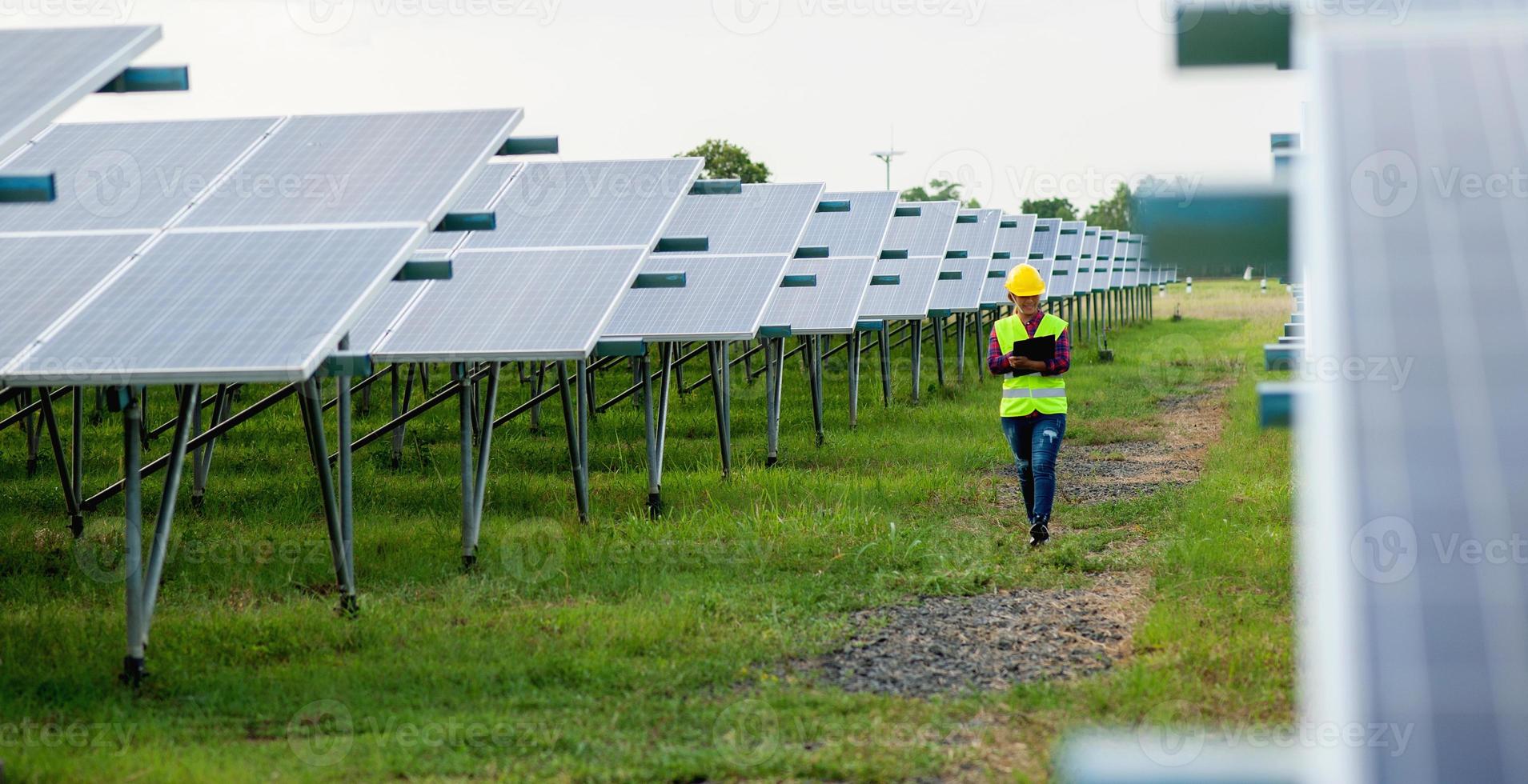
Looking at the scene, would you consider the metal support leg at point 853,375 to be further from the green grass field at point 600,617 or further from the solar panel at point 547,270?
the solar panel at point 547,270

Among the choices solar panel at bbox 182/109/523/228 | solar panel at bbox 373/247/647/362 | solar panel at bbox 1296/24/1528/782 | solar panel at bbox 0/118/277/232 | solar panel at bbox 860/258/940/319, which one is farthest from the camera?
solar panel at bbox 860/258/940/319

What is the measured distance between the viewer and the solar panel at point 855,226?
16.7 m

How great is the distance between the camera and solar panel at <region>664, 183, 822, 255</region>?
42.0ft

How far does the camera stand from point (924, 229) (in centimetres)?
2072

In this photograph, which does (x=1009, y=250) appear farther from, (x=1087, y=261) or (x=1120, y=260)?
(x=1120, y=260)

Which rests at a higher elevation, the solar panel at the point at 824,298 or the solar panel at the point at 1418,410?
the solar panel at the point at 1418,410

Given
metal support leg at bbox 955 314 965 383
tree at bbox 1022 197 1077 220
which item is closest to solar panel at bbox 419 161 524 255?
metal support leg at bbox 955 314 965 383

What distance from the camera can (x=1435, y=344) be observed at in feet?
4.78

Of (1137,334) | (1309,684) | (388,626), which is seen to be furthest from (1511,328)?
(1137,334)

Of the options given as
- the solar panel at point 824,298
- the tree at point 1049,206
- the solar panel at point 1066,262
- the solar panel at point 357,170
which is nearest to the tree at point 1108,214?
the tree at point 1049,206

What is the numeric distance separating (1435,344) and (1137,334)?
37311 mm

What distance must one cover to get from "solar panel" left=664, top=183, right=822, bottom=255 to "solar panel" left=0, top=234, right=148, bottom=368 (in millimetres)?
6270

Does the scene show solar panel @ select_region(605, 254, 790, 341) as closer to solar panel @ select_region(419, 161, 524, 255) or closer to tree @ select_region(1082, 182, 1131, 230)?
solar panel @ select_region(419, 161, 524, 255)

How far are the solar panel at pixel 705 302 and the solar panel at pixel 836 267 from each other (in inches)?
16.0
